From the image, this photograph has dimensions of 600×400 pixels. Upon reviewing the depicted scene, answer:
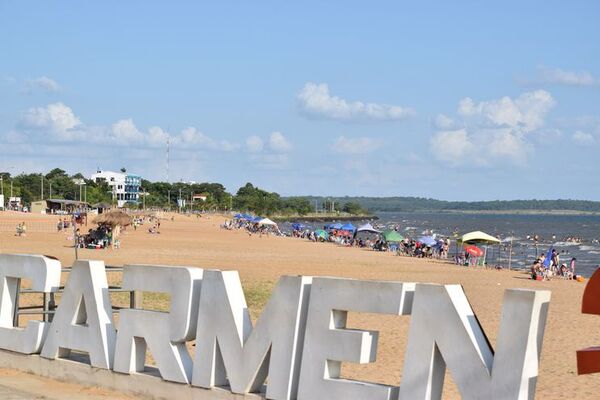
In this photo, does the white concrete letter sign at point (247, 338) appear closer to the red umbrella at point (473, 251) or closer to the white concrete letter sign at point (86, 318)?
the white concrete letter sign at point (86, 318)

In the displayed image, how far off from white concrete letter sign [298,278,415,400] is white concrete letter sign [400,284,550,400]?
0.73 feet

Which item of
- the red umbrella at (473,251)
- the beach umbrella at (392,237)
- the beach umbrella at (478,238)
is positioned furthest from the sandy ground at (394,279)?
the beach umbrella at (392,237)

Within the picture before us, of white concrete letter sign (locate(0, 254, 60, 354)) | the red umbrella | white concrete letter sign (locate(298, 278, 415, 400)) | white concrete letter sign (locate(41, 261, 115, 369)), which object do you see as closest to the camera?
white concrete letter sign (locate(298, 278, 415, 400))

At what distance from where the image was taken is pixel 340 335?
8.42 m

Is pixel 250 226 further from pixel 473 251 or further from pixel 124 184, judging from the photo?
pixel 124 184

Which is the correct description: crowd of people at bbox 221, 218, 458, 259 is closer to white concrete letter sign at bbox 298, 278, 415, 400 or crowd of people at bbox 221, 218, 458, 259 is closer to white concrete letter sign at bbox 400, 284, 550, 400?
white concrete letter sign at bbox 298, 278, 415, 400

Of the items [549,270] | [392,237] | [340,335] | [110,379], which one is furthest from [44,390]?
[392,237]

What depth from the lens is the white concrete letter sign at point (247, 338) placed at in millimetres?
8852

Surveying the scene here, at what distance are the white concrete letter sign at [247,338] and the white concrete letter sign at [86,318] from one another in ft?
4.53

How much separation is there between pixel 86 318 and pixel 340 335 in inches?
145

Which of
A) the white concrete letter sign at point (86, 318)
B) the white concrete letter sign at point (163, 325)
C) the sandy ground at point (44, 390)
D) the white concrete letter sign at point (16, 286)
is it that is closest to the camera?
the white concrete letter sign at point (163, 325)

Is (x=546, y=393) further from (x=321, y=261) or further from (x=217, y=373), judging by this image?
(x=321, y=261)

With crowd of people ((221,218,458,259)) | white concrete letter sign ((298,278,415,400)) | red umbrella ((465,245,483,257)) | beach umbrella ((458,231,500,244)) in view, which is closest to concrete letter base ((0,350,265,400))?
white concrete letter sign ((298,278,415,400))

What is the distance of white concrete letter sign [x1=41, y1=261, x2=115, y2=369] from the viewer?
1042cm
